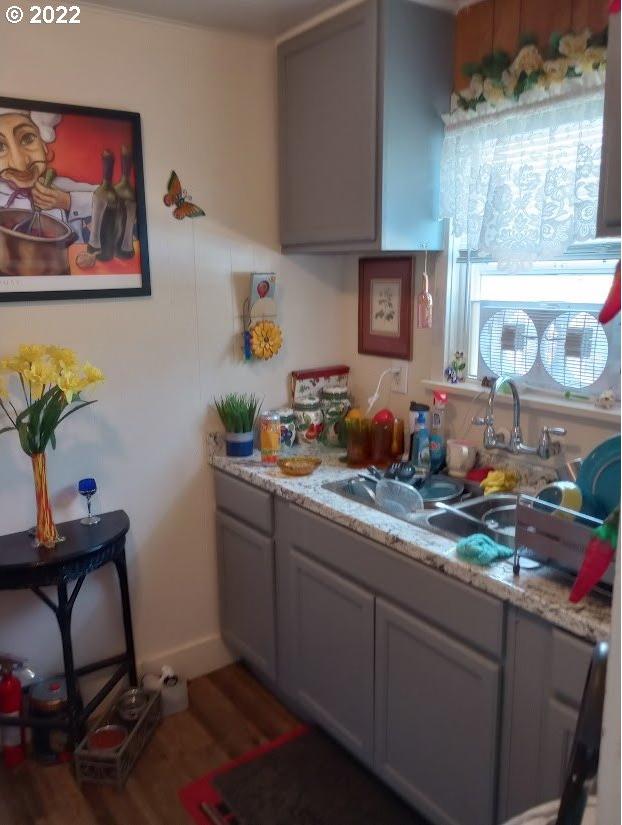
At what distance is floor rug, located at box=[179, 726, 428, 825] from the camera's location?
2.05m

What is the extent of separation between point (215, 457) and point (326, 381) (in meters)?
A: 0.57

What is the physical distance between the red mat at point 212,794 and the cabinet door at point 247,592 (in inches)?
9.9

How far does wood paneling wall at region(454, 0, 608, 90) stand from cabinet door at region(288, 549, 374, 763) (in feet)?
5.40

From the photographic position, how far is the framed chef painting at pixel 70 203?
2127 mm

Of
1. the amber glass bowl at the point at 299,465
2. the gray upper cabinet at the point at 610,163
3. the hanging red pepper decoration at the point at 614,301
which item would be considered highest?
the gray upper cabinet at the point at 610,163

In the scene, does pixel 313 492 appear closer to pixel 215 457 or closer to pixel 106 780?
pixel 215 457

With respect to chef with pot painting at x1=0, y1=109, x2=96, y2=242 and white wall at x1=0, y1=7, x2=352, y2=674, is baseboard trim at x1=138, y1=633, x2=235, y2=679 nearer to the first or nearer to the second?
white wall at x1=0, y1=7, x2=352, y2=674

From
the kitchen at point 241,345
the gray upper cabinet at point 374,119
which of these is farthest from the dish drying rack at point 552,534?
the gray upper cabinet at point 374,119

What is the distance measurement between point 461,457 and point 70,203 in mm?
1520

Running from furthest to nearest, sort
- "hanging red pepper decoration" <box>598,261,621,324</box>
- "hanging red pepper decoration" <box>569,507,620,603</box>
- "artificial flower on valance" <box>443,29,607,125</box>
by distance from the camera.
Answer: "artificial flower on valance" <box>443,29,607,125</box>, "hanging red pepper decoration" <box>569,507,620,603</box>, "hanging red pepper decoration" <box>598,261,621,324</box>

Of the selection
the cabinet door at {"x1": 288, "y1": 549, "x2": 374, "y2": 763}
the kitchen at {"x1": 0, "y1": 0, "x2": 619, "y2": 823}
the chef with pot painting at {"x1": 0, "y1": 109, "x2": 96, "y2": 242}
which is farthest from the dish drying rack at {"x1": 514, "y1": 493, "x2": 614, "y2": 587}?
the chef with pot painting at {"x1": 0, "y1": 109, "x2": 96, "y2": 242}

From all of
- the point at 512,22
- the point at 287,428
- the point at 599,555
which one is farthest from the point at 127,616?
the point at 512,22

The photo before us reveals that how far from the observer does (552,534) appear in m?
1.52

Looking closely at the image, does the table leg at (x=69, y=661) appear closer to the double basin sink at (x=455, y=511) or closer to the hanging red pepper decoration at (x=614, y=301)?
the double basin sink at (x=455, y=511)
